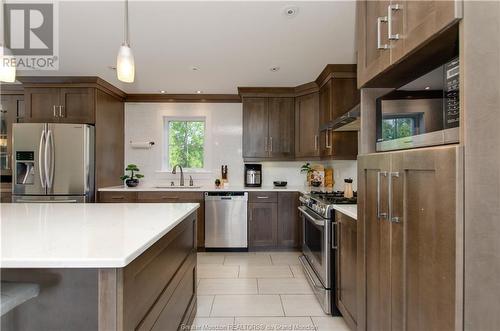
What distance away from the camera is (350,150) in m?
3.39

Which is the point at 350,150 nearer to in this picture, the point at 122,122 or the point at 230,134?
the point at 230,134

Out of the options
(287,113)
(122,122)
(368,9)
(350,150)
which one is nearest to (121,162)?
(122,122)

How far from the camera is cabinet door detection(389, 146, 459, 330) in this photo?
85 cm

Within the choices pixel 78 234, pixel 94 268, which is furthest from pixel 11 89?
pixel 94 268

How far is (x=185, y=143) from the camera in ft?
15.1

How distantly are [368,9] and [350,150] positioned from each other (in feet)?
7.10

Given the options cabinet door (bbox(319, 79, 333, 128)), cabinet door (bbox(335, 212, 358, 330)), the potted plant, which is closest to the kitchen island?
cabinet door (bbox(335, 212, 358, 330))

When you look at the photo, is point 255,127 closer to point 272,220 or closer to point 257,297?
point 272,220

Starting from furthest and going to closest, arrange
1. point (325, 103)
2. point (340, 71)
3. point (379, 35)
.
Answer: point (325, 103) → point (340, 71) → point (379, 35)

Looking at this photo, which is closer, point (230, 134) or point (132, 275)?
point (132, 275)

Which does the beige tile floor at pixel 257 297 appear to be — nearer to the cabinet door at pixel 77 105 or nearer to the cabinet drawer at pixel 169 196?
the cabinet drawer at pixel 169 196

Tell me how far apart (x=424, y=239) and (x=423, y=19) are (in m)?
0.78

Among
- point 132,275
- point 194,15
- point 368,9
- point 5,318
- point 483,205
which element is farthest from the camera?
point 194,15

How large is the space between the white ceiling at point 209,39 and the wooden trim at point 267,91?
37 cm
